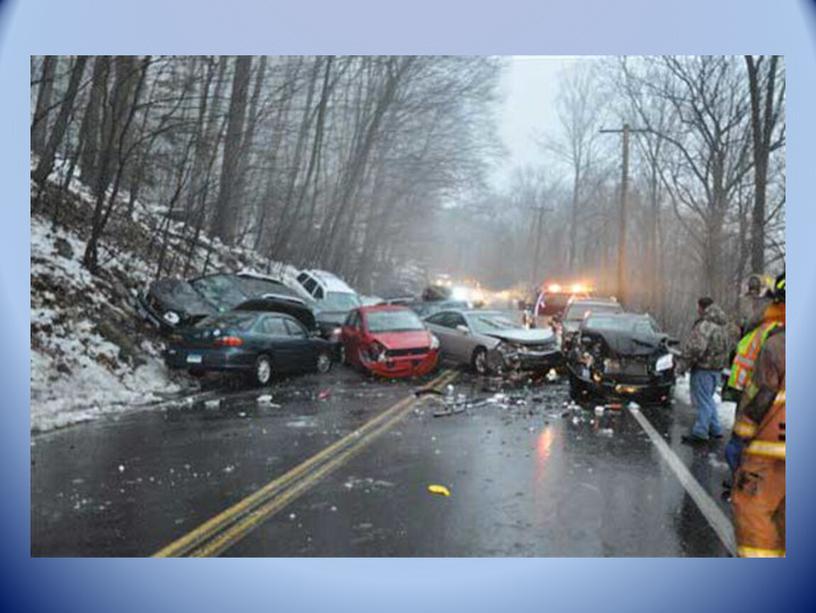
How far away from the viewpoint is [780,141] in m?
9.73

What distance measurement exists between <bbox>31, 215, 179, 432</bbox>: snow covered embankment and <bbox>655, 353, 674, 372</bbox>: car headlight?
291 inches

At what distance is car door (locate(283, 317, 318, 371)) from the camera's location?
12516 millimetres

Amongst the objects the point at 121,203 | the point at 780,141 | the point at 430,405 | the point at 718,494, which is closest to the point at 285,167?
the point at 121,203

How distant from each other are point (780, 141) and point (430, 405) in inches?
247

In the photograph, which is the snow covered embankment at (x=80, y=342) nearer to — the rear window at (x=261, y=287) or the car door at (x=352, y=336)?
the rear window at (x=261, y=287)

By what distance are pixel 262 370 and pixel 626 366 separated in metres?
5.92

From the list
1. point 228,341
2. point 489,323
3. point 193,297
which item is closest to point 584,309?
point 489,323

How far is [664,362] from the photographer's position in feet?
32.9

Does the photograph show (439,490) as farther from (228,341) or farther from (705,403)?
(228,341)

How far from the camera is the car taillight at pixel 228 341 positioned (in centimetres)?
1098

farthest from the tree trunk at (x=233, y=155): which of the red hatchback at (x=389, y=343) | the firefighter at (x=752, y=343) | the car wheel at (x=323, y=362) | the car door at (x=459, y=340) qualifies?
the firefighter at (x=752, y=343)

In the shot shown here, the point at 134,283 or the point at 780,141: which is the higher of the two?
the point at 780,141

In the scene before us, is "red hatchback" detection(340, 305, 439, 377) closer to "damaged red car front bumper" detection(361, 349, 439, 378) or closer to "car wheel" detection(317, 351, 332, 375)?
"damaged red car front bumper" detection(361, 349, 439, 378)

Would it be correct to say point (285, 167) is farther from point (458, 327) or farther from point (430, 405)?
point (430, 405)
